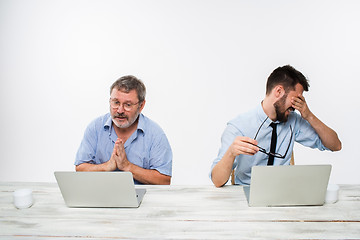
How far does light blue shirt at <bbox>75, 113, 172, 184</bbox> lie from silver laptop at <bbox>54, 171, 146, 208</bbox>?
0.79m

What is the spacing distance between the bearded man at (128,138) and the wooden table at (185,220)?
648 millimetres

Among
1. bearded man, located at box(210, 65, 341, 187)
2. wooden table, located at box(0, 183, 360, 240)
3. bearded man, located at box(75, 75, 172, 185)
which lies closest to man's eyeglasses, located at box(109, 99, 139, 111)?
bearded man, located at box(75, 75, 172, 185)

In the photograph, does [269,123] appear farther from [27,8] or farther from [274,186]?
[27,8]

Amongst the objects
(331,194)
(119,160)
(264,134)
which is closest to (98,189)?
(119,160)

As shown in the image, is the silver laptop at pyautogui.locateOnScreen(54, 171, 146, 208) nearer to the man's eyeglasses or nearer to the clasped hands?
the clasped hands

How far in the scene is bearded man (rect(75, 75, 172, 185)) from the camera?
7.27 feet

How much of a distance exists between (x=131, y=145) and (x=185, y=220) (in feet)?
3.34

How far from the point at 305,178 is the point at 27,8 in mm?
2591

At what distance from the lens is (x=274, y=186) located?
53.5 inches

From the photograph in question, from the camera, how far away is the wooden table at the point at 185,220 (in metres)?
1.20

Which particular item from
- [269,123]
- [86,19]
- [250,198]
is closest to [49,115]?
[86,19]

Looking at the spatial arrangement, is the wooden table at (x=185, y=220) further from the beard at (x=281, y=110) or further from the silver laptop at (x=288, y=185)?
the beard at (x=281, y=110)

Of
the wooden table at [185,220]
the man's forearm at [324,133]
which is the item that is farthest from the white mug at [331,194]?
the man's forearm at [324,133]

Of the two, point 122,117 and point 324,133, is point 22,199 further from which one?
point 324,133
